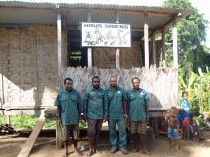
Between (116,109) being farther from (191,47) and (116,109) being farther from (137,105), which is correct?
(191,47)

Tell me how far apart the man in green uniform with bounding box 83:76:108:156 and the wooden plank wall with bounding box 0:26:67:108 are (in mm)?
2890

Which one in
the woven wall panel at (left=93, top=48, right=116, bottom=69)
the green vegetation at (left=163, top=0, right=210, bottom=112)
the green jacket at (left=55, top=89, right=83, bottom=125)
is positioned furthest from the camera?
the green vegetation at (left=163, top=0, right=210, bottom=112)

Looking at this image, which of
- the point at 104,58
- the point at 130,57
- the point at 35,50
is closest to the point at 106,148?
the point at 35,50

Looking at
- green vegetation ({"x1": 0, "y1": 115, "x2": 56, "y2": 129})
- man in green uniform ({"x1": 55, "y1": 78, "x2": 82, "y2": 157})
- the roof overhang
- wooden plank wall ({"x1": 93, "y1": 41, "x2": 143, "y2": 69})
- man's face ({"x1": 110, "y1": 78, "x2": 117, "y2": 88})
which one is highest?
the roof overhang

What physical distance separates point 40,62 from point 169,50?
13.1m

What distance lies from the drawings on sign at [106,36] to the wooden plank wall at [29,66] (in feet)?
7.15

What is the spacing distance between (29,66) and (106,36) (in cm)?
302

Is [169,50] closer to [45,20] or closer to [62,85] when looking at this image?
[45,20]

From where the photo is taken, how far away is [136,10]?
7.06 m

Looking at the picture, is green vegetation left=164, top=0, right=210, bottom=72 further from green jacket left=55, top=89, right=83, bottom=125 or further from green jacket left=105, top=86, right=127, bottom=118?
green jacket left=55, top=89, right=83, bottom=125

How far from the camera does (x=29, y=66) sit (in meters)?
8.34

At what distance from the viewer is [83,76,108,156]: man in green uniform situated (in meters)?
5.63

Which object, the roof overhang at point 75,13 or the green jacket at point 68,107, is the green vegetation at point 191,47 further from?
the green jacket at point 68,107

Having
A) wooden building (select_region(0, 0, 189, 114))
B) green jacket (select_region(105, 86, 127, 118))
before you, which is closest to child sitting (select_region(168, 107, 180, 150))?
green jacket (select_region(105, 86, 127, 118))
